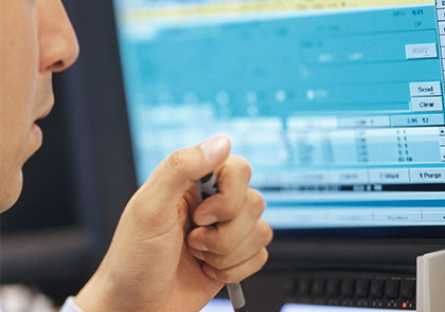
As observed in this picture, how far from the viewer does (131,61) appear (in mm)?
708

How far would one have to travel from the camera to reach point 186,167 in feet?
1.64

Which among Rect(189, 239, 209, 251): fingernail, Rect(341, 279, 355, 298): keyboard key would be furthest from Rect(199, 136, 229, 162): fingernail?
Rect(341, 279, 355, 298): keyboard key

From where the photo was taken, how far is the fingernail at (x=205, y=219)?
1.75ft

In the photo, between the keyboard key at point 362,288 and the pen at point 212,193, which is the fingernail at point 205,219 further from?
the keyboard key at point 362,288

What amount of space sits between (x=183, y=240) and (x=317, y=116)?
0.19 m

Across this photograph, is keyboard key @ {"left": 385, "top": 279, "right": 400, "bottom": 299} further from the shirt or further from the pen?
the shirt

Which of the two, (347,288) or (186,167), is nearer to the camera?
(186,167)

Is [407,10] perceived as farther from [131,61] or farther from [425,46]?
[131,61]

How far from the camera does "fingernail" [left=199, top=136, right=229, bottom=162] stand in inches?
19.8

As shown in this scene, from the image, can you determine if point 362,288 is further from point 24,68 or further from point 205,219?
point 24,68

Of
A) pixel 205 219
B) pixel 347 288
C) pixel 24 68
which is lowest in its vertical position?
pixel 347 288

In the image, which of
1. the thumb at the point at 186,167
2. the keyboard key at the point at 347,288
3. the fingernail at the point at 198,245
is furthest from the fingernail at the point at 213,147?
the keyboard key at the point at 347,288

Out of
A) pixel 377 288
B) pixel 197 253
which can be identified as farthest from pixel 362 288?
pixel 197 253

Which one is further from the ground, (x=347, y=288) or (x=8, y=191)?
(x=8, y=191)
